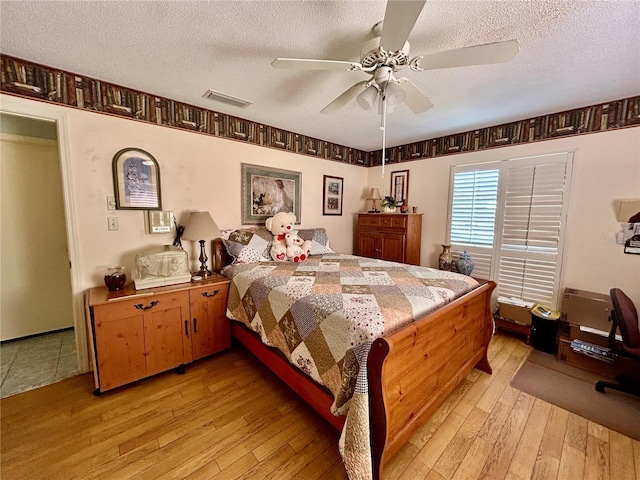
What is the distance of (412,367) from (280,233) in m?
2.07

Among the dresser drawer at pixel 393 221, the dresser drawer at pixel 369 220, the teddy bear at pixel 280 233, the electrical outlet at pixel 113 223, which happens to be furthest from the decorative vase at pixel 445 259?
the electrical outlet at pixel 113 223

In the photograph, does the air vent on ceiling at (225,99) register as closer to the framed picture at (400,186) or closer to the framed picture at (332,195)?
the framed picture at (332,195)

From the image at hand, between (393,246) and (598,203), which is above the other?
(598,203)

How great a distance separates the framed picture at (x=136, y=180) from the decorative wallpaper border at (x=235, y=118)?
0.35 metres

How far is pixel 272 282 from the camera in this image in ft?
6.76

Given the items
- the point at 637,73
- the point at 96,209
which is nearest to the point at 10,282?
the point at 96,209

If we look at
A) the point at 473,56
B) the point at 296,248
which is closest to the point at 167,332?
the point at 296,248

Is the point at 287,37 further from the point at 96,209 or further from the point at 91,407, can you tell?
the point at 91,407

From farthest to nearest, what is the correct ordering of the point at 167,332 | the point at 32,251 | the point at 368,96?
the point at 32,251 → the point at 167,332 → the point at 368,96

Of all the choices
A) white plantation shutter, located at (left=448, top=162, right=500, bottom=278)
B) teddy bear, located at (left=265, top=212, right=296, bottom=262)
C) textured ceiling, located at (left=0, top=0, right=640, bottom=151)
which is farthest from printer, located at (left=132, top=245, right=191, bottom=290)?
white plantation shutter, located at (left=448, top=162, right=500, bottom=278)

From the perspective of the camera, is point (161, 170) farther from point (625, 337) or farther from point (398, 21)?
point (625, 337)

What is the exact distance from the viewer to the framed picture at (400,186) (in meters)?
4.02

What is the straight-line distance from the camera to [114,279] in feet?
6.86

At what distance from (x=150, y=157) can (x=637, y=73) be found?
13.5ft
